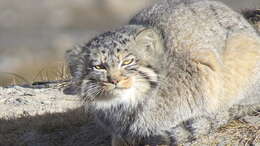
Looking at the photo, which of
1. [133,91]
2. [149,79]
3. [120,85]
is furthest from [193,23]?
[120,85]

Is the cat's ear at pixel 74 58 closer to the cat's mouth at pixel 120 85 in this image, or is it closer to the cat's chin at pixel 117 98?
the cat's chin at pixel 117 98

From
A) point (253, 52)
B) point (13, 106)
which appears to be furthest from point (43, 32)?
point (253, 52)

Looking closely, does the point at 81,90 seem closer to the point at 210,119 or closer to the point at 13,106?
the point at 210,119

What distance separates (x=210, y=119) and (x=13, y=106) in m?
3.78

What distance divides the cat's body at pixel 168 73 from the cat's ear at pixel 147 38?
0.01m

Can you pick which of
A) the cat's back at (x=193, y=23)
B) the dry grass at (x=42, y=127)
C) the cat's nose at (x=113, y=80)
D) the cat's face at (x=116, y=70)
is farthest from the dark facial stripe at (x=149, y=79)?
the dry grass at (x=42, y=127)

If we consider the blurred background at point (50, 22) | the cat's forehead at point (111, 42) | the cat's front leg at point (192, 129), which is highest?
the blurred background at point (50, 22)

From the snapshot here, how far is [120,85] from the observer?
19.0 feet

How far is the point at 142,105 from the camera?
245 inches

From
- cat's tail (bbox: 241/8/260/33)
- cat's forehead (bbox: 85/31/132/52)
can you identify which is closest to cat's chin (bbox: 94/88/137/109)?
cat's forehead (bbox: 85/31/132/52)

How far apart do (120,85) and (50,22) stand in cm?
2883

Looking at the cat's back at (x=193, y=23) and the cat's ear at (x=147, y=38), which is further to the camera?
the cat's back at (x=193, y=23)

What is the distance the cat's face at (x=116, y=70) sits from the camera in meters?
5.88

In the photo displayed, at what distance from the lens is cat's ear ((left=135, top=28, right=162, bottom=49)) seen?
6168mm
